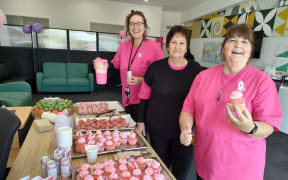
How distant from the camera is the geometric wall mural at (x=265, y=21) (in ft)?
14.0

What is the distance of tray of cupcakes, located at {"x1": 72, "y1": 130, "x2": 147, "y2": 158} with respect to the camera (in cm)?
114

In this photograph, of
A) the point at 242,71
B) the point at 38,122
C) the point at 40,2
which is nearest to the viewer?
the point at 242,71

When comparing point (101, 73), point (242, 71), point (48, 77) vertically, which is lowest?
point (48, 77)

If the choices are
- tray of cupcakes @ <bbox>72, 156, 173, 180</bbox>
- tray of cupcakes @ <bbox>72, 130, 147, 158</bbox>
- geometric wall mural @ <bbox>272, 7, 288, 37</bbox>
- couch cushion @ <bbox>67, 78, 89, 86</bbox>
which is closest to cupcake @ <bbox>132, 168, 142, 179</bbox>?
tray of cupcakes @ <bbox>72, 156, 173, 180</bbox>

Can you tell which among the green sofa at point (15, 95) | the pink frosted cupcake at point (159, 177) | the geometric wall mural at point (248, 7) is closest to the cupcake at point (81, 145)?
the pink frosted cupcake at point (159, 177)

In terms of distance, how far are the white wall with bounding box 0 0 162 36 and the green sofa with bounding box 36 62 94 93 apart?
6.81 ft

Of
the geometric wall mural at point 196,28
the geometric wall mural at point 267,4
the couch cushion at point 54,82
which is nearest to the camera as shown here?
the geometric wall mural at point 267,4

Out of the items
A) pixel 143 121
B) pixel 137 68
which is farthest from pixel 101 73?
pixel 143 121

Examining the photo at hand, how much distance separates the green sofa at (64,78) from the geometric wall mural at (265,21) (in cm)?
467

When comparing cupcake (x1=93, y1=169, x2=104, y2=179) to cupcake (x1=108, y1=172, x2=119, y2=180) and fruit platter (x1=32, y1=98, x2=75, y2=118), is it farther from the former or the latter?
fruit platter (x1=32, y1=98, x2=75, y2=118)

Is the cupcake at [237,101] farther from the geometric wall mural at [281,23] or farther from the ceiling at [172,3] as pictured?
the ceiling at [172,3]

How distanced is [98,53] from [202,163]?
550cm

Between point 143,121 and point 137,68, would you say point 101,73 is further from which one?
point 143,121

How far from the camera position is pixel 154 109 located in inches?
53.9
